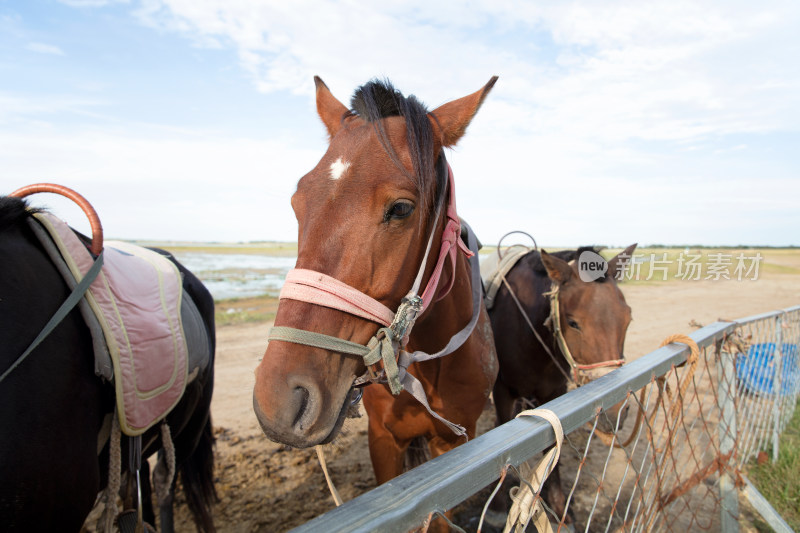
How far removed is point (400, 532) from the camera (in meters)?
0.64

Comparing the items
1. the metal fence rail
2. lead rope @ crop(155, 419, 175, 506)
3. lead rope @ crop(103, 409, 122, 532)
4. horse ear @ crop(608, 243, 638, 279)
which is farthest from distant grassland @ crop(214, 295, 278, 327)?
the metal fence rail

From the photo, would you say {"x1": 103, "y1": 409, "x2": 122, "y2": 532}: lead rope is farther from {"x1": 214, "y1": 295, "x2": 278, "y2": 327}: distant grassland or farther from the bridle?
{"x1": 214, "y1": 295, "x2": 278, "y2": 327}: distant grassland

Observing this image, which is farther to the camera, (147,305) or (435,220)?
(147,305)

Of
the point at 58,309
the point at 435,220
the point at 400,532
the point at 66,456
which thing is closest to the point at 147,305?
the point at 58,309

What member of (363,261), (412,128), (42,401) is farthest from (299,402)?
(412,128)

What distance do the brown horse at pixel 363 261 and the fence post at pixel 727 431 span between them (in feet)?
6.39

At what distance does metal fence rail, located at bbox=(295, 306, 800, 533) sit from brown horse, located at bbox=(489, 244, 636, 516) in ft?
1.38

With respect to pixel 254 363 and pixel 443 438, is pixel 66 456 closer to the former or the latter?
pixel 443 438

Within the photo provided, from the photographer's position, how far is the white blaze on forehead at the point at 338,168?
1.35 m

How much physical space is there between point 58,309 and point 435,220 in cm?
139

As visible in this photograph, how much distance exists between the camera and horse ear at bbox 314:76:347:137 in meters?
1.95

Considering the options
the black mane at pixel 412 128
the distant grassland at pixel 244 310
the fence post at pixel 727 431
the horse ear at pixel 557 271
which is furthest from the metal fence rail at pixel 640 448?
the distant grassland at pixel 244 310

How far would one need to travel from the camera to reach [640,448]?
438 centimetres

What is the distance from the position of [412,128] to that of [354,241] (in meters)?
0.52
